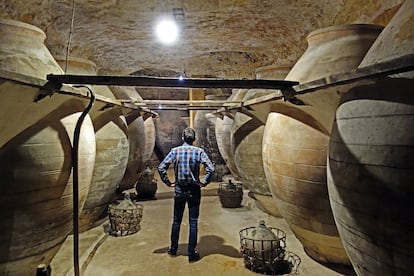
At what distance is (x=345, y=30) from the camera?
2.68 metres

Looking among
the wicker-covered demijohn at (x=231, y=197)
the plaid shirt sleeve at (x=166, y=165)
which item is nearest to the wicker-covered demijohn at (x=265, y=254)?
the plaid shirt sleeve at (x=166, y=165)

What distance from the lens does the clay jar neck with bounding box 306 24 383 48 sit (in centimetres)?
262

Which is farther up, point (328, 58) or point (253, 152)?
point (328, 58)

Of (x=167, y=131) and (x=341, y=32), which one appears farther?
(x=167, y=131)

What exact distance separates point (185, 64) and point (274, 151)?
4.64 m

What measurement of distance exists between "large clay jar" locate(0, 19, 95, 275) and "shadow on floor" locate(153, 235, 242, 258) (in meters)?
1.47

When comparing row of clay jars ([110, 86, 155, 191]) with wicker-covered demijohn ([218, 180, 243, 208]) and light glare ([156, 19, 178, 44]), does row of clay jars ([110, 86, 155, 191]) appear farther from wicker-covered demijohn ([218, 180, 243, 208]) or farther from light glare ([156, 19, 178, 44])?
wicker-covered demijohn ([218, 180, 243, 208])

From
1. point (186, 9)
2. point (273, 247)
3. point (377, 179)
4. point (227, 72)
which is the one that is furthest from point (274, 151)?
point (227, 72)

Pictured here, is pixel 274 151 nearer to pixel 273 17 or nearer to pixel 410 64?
pixel 410 64

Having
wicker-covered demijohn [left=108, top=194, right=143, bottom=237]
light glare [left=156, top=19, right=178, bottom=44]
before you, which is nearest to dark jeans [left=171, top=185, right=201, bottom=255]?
wicker-covered demijohn [left=108, top=194, right=143, bottom=237]

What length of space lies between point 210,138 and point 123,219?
189 inches

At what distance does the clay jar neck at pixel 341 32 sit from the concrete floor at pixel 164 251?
2081mm

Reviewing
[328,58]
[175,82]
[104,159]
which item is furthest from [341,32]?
[104,159]

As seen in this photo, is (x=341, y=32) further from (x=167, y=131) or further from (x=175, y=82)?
(x=167, y=131)
